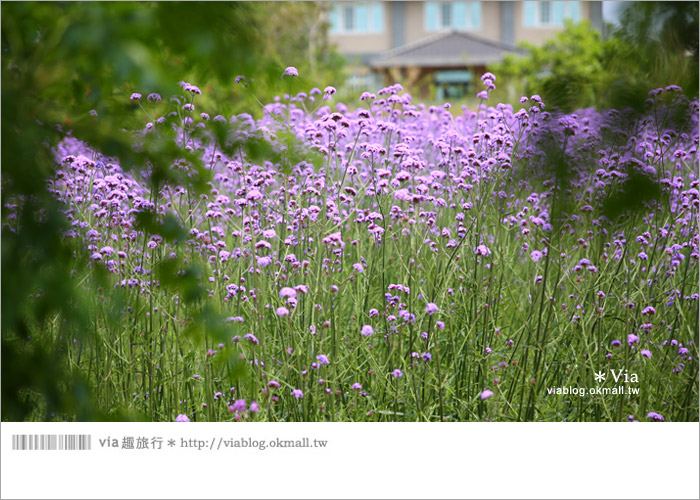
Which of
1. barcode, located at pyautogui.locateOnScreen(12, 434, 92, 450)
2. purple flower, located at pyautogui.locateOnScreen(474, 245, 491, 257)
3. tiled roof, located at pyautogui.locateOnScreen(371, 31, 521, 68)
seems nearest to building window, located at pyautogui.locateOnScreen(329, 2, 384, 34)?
tiled roof, located at pyautogui.locateOnScreen(371, 31, 521, 68)

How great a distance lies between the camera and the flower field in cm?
231

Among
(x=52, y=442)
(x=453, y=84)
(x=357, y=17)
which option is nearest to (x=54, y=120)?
(x=52, y=442)

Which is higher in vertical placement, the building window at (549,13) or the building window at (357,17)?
the building window at (357,17)

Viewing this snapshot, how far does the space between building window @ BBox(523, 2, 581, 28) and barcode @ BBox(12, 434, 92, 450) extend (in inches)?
89.5

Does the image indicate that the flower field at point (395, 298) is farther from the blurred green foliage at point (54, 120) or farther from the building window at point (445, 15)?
the blurred green foliage at point (54, 120)

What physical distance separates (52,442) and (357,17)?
203 centimetres

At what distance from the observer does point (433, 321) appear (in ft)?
7.97

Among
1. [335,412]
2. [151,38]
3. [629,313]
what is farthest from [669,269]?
[151,38]

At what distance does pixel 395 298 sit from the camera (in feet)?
7.63

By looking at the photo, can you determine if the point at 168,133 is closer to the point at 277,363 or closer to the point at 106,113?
the point at 106,113

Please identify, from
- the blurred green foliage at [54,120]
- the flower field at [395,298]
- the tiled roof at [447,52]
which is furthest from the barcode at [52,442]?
the tiled roof at [447,52]

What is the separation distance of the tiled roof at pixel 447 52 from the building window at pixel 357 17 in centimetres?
16

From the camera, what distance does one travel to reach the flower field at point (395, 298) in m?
2.31

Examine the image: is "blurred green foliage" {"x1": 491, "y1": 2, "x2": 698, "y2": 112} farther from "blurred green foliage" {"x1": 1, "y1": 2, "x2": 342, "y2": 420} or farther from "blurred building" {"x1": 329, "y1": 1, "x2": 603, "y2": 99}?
"blurred building" {"x1": 329, "y1": 1, "x2": 603, "y2": 99}
